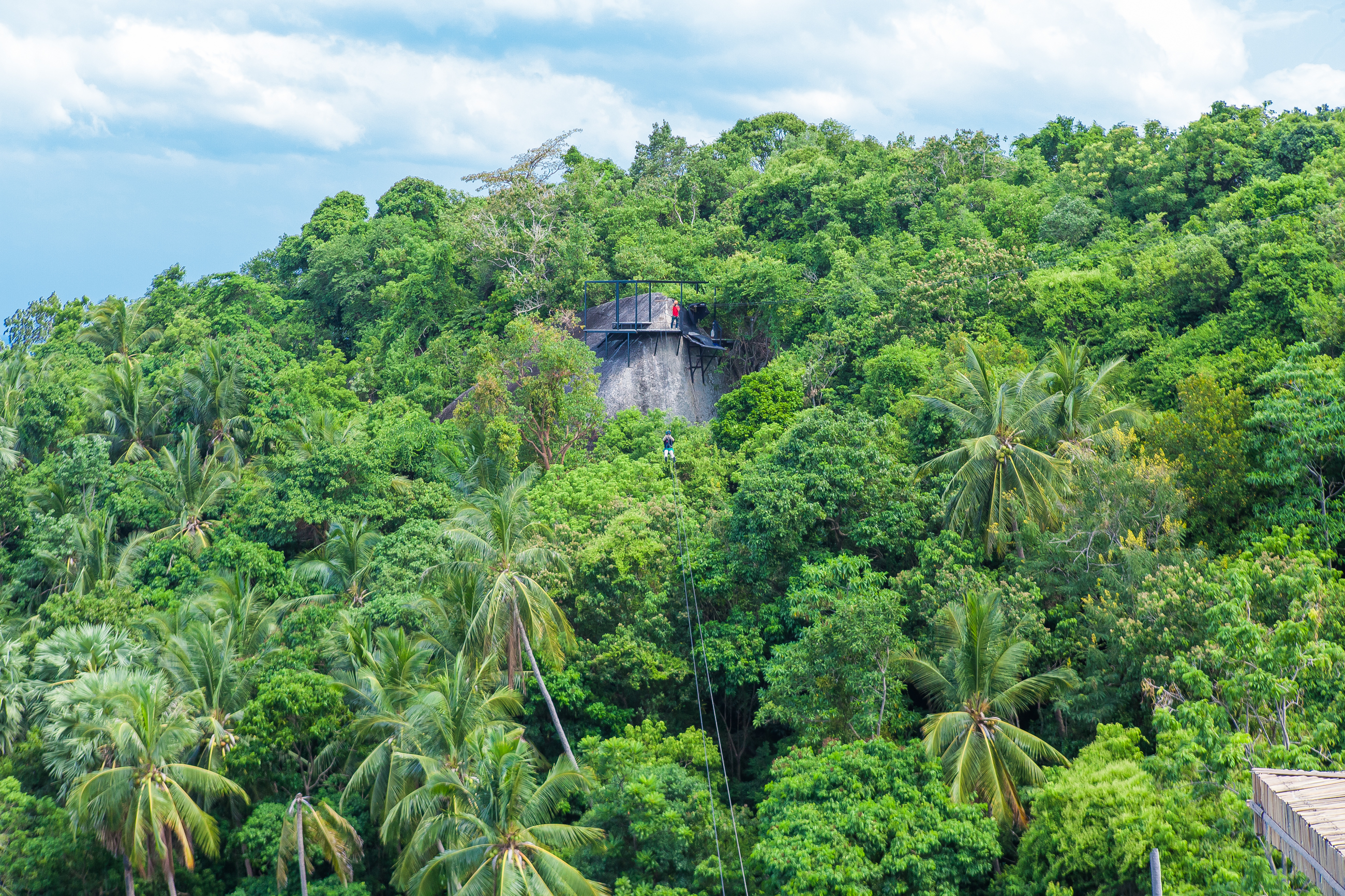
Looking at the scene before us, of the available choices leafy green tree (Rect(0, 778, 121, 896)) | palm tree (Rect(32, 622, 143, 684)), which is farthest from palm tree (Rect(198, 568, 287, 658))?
leafy green tree (Rect(0, 778, 121, 896))

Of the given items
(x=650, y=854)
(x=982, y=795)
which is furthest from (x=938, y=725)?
(x=650, y=854)

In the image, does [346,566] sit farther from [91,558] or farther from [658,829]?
[658,829]

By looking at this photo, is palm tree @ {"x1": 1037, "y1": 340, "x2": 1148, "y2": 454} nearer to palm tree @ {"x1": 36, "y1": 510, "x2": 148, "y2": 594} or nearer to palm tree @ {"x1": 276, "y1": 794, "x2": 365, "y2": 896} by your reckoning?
palm tree @ {"x1": 276, "y1": 794, "x2": 365, "y2": 896}

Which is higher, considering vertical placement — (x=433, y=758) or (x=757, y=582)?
(x=757, y=582)

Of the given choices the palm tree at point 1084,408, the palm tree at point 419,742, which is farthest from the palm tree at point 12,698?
the palm tree at point 1084,408

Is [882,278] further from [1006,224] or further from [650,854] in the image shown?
[650,854]

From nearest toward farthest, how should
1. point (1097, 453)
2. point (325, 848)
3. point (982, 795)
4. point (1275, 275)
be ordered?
1. point (982, 795)
2. point (325, 848)
3. point (1097, 453)
4. point (1275, 275)

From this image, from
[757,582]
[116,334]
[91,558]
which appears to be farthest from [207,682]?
[116,334]

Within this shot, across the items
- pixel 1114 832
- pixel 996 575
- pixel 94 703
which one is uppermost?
pixel 996 575
